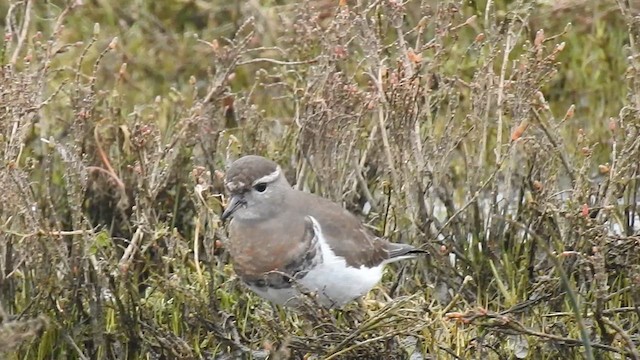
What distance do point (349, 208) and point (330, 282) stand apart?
99 cm

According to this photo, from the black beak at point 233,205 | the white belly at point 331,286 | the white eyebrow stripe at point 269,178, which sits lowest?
the white belly at point 331,286

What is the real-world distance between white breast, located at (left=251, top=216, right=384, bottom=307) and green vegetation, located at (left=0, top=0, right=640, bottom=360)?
0.42 ft

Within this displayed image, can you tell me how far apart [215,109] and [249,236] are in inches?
51.5

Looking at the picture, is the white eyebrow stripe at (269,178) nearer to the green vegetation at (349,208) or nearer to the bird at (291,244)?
the bird at (291,244)

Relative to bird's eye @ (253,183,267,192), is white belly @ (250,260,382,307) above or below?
below

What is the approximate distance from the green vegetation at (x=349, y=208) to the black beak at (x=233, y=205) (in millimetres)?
61

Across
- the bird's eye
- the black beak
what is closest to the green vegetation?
the black beak

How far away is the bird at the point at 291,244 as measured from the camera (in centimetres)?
475

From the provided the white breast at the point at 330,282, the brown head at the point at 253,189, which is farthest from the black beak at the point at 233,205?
the white breast at the point at 330,282

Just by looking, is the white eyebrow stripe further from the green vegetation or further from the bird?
the green vegetation

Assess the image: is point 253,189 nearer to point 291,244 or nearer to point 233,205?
point 233,205

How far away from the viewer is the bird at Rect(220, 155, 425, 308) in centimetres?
475

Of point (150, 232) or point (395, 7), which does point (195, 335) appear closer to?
point (150, 232)

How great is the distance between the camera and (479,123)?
5375mm
